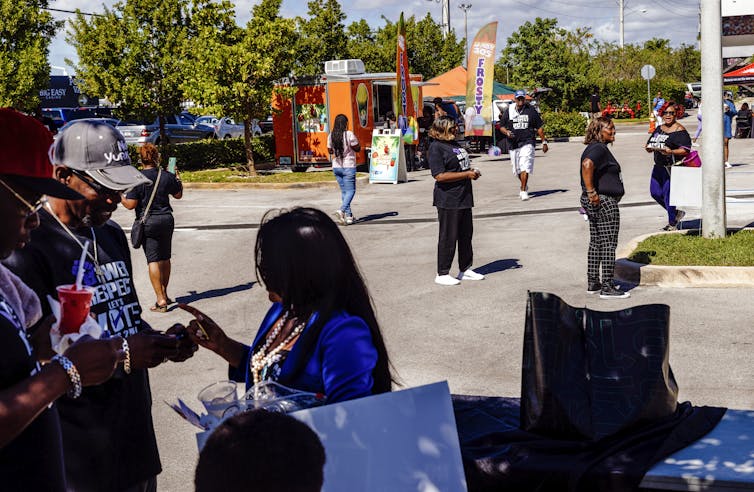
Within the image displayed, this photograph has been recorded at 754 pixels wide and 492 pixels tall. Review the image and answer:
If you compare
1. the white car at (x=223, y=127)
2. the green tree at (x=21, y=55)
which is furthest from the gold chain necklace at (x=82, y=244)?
the white car at (x=223, y=127)

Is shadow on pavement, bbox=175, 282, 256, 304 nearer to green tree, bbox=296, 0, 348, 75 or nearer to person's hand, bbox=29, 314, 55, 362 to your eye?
person's hand, bbox=29, 314, 55, 362

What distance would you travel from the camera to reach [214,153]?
1100 inches

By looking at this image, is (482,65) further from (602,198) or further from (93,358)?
(93,358)

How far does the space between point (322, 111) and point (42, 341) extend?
2285cm

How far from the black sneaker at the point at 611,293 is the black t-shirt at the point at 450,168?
5.71 feet

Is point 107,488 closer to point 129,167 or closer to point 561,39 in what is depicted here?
point 129,167

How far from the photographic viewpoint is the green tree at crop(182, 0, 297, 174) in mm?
23188

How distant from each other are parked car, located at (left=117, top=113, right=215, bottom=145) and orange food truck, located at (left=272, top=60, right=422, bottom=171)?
1194 centimetres

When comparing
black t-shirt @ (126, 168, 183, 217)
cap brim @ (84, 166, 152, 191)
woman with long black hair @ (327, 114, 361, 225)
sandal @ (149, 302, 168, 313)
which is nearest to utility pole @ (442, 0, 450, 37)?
woman with long black hair @ (327, 114, 361, 225)

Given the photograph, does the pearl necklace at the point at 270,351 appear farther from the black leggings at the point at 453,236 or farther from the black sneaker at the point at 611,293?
the black leggings at the point at 453,236

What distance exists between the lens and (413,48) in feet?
149

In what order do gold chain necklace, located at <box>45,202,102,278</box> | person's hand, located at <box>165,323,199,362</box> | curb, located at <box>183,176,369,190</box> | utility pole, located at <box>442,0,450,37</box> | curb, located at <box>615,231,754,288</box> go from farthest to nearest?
utility pole, located at <box>442,0,450,37</box>
curb, located at <box>183,176,369,190</box>
curb, located at <box>615,231,754,288</box>
gold chain necklace, located at <box>45,202,102,278</box>
person's hand, located at <box>165,323,199,362</box>

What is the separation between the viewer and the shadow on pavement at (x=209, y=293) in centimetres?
1034

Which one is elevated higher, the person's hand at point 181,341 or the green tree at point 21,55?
the green tree at point 21,55
